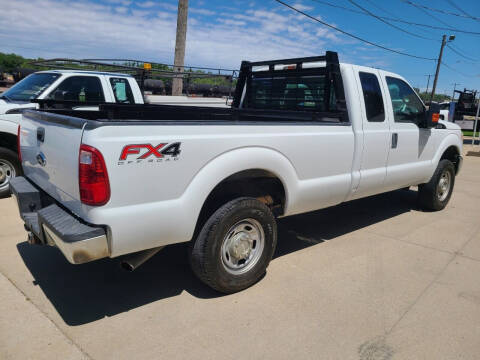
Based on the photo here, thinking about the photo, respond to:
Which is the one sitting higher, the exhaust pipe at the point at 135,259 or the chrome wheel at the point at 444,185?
the chrome wheel at the point at 444,185

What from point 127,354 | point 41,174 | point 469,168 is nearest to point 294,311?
point 127,354

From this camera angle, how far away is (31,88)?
6.36 meters

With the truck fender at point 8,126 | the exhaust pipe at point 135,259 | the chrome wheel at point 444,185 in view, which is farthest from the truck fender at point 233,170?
the truck fender at point 8,126

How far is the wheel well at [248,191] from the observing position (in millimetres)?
3264

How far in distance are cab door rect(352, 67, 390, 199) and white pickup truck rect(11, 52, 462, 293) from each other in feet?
0.06

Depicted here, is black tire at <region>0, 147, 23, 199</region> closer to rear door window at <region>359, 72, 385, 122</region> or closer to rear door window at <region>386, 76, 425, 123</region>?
rear door window at <region>359, 72, 385, 122</region>

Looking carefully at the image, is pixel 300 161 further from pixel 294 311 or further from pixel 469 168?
pixel 469 168

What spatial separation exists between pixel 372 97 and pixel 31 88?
17.3ft

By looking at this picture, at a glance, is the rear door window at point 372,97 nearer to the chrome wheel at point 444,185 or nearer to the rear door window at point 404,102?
the rear door window at point 404,102

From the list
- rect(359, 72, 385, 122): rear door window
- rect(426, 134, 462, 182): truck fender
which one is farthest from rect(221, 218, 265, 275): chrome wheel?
rect(426, 134, 462, 182): truck fender

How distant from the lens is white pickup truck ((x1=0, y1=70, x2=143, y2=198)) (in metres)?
5.77

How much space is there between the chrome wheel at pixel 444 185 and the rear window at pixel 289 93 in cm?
296

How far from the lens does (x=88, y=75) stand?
662 centimetres

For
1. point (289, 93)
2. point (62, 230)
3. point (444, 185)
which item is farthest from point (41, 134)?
point (444, 185)
